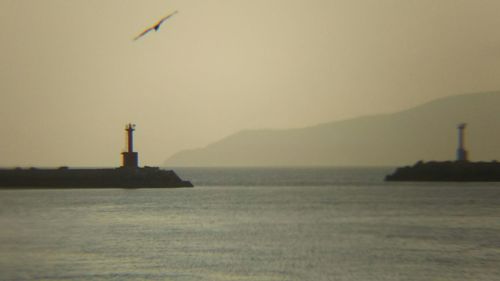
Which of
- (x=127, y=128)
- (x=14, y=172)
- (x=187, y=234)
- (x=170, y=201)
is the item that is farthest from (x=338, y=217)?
(x=14, y=172)

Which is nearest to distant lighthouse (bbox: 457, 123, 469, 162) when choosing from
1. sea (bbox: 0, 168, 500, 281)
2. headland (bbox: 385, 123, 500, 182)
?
headland (bbox: 385, 123, 500, 182)

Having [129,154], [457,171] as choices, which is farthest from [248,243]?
[457,171]

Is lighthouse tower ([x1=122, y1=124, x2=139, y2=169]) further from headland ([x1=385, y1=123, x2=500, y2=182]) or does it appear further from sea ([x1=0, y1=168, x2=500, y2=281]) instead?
headland ([x1=385, y1=123, x2=500, y2=182])

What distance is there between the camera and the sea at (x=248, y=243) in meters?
39.2

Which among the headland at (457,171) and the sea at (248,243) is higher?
the headland at (457,171)

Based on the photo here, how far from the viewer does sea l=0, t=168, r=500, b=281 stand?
3919 cm

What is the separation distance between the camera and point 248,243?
174 feet

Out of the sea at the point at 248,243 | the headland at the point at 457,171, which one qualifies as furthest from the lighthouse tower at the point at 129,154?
the headland at the point at 457,171

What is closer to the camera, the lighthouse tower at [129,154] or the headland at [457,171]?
the lighthouse tower at [129,154]

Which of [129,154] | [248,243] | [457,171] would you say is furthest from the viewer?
[457,171]

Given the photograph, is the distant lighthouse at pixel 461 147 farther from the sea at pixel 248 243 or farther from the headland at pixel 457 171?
the sea at pixel 248 243

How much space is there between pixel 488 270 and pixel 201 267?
44.5 feet

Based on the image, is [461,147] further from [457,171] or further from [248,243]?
[248,243]

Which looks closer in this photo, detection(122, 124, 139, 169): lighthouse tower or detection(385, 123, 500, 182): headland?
detection(122, 124, 139, 169): lighthouse tower
